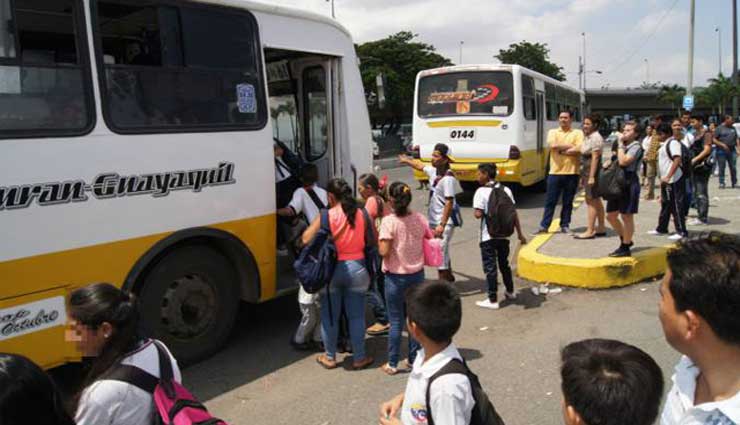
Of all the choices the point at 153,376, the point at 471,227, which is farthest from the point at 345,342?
the point at 471,227

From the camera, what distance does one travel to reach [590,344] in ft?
5.86

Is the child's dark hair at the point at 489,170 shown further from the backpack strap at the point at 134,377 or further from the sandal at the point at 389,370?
the backpack strap at the point at 134,377

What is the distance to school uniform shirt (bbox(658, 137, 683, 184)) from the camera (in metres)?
8.00

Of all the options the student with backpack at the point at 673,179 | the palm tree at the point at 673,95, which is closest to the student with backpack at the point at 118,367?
the student with backpack at the point at 673,179

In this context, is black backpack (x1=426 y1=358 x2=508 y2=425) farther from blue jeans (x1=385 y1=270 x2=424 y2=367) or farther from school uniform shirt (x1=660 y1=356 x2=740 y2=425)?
blue jeans (x1=385 y1=270 x2=424 y2=367)

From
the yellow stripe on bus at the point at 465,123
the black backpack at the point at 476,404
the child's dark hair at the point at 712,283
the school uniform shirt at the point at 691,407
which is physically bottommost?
the black backpack at the point at 476,404

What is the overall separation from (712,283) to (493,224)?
14.4 ft

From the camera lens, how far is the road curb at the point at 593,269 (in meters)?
6.61

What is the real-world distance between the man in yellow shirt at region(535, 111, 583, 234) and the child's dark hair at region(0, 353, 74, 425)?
324 inches

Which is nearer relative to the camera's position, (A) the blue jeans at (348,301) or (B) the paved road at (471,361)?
(B) the paved road at (471,361)

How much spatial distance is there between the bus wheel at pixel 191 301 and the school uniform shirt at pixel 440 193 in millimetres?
2514

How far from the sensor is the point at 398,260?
15.2 feet

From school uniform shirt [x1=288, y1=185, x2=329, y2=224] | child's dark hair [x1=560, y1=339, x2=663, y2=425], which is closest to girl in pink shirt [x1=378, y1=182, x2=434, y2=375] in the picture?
school uniform shirt [x1=288, y1=185, x2=329, y2=224]

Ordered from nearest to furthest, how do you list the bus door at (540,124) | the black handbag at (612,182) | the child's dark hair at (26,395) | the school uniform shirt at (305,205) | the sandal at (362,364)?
the child's dark hair at (26,395) → the sandal at (362,364) → the school uniform shirt at (305,205) → the black handbag at (612,182) → the bus door at (540,124)
